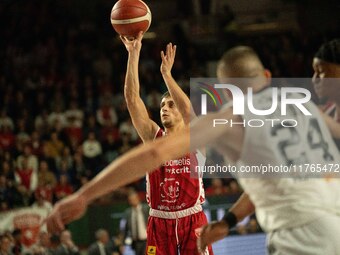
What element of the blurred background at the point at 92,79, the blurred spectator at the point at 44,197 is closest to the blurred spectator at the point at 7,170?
the blurred background at the point at 92,79

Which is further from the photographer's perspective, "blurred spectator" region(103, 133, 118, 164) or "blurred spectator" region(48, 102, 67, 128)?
"blurred spectator" region(48, 102, 67, 128)

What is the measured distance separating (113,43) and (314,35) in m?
5.58

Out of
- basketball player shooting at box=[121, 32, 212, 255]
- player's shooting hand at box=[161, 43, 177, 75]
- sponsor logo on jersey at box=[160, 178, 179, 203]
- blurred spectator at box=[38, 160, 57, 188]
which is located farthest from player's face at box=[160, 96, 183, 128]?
blurred spectator at box=[38, 160, 57, 188]

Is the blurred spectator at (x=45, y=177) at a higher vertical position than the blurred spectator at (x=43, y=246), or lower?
higher

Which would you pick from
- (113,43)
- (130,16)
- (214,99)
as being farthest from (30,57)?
(130,16)

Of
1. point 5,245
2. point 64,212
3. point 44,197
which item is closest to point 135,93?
point 64,212

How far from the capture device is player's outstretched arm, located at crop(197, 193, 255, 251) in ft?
13.6

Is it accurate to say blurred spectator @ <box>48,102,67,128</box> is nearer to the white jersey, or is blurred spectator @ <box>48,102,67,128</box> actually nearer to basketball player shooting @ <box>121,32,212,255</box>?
basketball player shooting @ <box>121,32,212,255</box>

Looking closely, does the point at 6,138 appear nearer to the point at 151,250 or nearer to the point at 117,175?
the point at 151,250

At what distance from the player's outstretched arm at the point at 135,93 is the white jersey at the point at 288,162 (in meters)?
2.50

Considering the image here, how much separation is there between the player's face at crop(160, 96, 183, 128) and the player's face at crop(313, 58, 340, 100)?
1887mm

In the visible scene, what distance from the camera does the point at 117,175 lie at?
11.0ft

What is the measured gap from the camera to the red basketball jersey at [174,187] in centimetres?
621

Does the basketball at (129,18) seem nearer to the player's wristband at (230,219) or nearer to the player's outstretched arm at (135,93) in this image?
the player's outstretched arm at (135,93)
